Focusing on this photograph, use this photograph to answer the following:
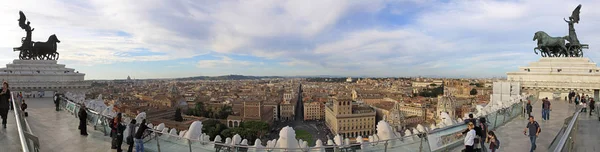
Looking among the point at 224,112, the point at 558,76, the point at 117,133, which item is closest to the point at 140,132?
the point at 117,133

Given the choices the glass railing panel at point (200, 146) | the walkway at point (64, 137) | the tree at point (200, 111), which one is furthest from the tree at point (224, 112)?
the glass railing panel at point (200, 146)

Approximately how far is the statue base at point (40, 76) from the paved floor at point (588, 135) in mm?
18494

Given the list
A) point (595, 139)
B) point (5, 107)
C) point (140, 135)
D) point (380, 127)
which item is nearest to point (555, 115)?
point (595, 139)

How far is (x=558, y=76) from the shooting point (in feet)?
44.7

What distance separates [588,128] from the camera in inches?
260

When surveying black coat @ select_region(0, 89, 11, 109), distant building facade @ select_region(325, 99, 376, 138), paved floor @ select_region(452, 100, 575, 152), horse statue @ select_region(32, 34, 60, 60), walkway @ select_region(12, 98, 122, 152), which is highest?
horse statue @ select_region(32, 34, 60, 60)

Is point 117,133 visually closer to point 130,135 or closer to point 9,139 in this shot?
point 130,135

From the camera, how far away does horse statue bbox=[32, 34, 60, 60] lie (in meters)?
14.6

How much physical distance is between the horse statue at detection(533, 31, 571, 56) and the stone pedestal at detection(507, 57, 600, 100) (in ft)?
1.64

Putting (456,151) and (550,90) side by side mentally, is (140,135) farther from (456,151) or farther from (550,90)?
(550,90)

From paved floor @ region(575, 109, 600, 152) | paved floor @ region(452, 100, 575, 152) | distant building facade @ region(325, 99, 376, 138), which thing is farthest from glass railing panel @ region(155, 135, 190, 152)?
distant building facade @ region(325, 99, 376, 138)

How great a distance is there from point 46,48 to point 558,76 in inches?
958

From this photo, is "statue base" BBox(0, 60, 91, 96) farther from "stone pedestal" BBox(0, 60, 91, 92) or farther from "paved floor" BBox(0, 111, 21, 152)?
"paved floor" BBox(0, 111, 21, 152)

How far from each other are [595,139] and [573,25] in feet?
39.0
